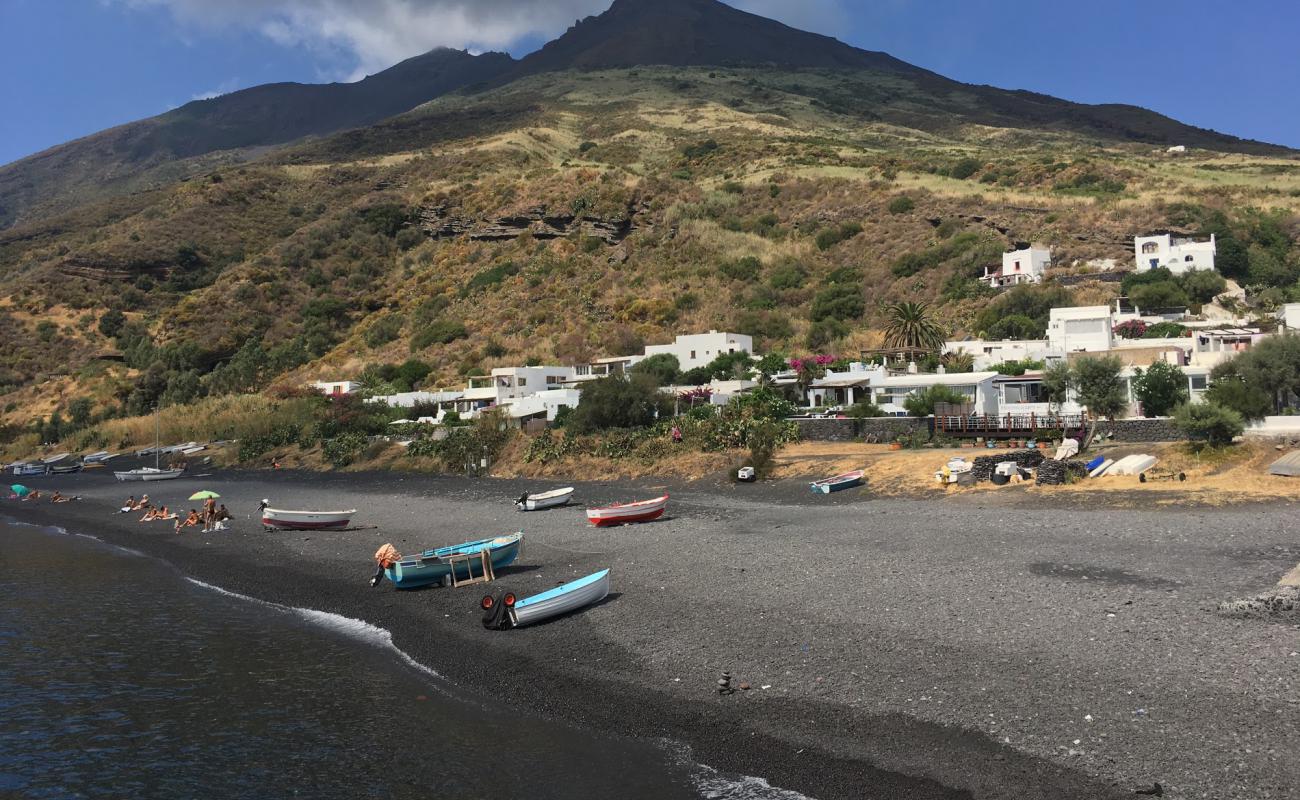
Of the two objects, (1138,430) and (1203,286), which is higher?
(1203,286)

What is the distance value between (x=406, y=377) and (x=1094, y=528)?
202ft

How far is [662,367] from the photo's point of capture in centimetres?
5766

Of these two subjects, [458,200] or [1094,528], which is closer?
[1094,528]

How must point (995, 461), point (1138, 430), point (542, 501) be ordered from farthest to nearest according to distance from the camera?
point (1138, 430) < point (542, 501) < point (995, 461)

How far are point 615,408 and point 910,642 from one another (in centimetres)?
3136

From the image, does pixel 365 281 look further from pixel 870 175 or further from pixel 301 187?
pixel 870 175

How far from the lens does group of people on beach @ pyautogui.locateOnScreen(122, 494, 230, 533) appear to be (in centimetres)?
3168

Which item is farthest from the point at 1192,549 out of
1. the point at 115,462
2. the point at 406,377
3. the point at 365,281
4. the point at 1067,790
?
the point at 365,281

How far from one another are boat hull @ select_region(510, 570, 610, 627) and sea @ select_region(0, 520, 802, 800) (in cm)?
174

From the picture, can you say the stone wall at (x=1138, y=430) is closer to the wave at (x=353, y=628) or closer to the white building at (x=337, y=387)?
the wave at (x=353, y=628)

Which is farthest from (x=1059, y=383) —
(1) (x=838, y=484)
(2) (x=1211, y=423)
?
(1) (x=838, y=484)

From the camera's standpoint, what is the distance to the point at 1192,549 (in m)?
15.8

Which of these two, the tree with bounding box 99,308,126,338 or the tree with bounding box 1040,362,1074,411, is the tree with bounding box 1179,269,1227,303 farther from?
the tree with bounding box 99,308,126,338

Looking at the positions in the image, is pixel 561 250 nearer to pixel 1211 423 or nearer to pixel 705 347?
pixel 705 347
